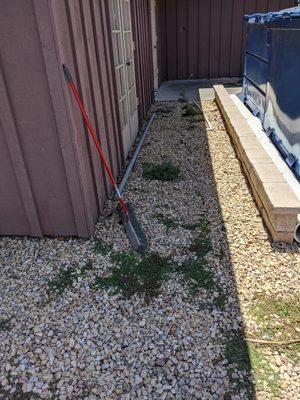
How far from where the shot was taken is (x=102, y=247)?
10.3 feet

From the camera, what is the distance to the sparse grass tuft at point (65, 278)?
2.71 meters

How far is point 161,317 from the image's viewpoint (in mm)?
2410

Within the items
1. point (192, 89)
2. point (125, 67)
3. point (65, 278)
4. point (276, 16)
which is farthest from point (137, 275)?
point (192, 89)

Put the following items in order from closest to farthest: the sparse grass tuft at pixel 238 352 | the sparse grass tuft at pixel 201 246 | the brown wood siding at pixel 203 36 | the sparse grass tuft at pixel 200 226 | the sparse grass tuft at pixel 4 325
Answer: the sparse grass tuft at pixel 238 352
the sparse grass tuft at pixel 4 325
the sparse grass tuft at pixel 201 246
the sparse grass tuft at pixel 200 226
the brown wood siding at pixel 203 36

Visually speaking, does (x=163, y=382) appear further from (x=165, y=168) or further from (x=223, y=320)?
(x=165, y=168)

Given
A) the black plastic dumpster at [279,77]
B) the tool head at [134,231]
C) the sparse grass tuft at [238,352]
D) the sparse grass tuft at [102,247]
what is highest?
the black plastic dumpster at [279,77]

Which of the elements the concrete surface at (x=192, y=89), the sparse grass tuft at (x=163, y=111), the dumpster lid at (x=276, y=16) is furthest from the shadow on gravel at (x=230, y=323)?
the concrete surface at (x=192, y=89)

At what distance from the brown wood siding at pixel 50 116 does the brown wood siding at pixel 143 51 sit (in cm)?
246

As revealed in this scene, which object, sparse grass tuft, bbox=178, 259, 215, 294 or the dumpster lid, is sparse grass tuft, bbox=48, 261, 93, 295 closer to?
sparse grass tuft, bbox=178, 259, 215, 294

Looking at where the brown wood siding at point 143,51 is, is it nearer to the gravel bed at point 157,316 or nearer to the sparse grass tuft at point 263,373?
the gravel bed at point 157,316

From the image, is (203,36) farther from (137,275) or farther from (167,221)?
(137,275)

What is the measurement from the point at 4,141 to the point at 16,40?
0.84 m

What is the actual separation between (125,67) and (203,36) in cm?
611

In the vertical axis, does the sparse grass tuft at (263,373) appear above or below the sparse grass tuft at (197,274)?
below
